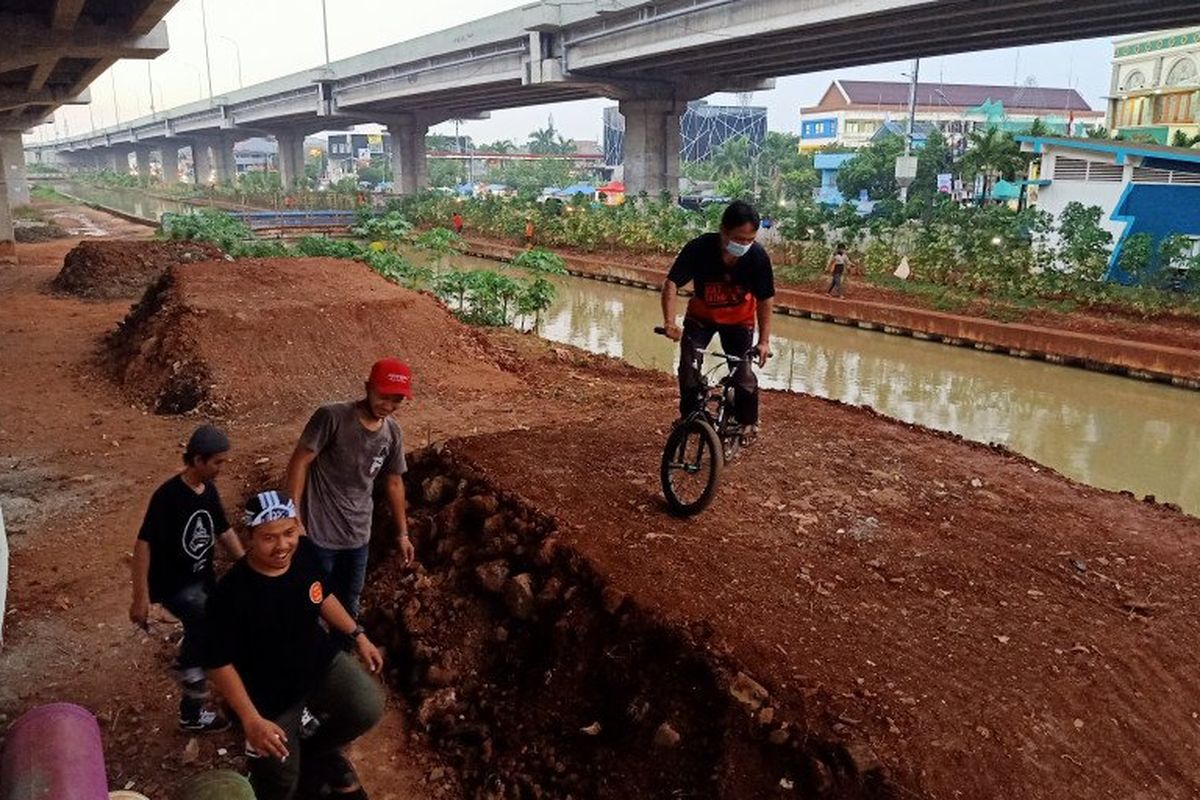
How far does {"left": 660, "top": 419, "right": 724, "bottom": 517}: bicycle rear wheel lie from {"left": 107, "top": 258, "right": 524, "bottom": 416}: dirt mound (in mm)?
5171

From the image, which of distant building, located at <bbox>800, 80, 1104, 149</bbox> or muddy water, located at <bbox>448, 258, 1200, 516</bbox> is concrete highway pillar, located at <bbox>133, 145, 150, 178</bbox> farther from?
muddy water, located at <bbox>448, 258, 1200, 516</bbox>

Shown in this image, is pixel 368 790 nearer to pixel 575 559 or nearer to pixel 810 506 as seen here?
pixel 575 559

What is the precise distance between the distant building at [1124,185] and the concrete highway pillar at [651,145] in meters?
14.4

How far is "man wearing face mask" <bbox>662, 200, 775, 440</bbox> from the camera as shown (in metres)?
5.27

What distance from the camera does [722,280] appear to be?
5398mm

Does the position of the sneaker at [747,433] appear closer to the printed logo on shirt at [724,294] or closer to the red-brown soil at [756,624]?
the red-brown soil at [756,624]

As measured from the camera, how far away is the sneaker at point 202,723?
423 centimetres

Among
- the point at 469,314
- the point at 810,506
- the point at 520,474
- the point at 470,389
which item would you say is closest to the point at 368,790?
the point at 520,474

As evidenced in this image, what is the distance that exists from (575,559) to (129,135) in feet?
353

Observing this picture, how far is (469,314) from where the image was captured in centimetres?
1589

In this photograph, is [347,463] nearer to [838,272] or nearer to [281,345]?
[281,345]

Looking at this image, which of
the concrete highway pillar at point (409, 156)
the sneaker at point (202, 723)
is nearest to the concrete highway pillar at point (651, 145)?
the concrete highway pillar at point (409, 156)

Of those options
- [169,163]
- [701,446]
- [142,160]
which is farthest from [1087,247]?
[142,160]

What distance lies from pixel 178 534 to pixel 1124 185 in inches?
961
